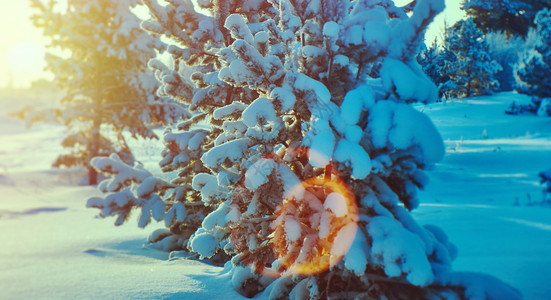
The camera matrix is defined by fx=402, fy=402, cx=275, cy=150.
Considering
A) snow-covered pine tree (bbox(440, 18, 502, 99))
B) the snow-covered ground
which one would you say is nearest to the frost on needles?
the snow-covered ground

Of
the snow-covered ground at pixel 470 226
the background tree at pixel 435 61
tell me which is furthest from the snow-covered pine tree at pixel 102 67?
the background tree at pixel 435 61

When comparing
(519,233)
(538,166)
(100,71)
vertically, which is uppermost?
(100,71)

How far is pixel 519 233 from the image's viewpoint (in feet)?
11.8

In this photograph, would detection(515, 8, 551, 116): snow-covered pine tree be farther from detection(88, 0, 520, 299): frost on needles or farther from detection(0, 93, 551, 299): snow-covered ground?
detection(88, 0, 520, 299): frost on needles

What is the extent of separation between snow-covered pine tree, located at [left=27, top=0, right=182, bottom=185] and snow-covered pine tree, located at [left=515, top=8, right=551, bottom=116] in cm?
1294

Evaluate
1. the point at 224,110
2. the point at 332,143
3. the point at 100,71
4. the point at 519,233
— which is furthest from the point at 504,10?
the point at 100,71

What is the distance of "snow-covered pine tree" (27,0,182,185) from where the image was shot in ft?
48.4

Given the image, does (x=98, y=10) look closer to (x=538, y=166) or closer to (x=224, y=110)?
(x=224, y=110)

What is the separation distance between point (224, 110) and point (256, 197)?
0.79 meters

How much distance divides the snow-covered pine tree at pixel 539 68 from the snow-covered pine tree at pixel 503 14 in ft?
0.88

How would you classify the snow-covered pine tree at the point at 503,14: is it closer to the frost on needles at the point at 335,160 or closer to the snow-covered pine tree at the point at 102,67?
the frost on needles at the point at 335,160

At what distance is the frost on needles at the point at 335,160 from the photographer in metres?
2.59

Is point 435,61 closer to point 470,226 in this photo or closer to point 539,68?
point 539,68

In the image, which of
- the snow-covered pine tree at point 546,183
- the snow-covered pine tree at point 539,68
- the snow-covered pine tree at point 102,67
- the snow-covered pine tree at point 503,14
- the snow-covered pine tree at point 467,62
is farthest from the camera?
the snow-covered pine tree at point 102,67
